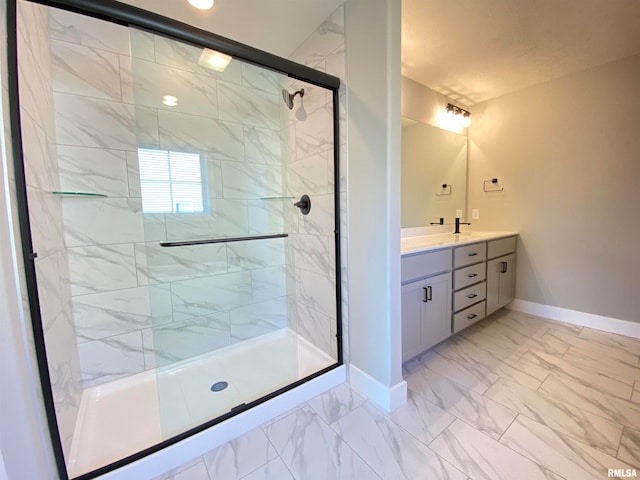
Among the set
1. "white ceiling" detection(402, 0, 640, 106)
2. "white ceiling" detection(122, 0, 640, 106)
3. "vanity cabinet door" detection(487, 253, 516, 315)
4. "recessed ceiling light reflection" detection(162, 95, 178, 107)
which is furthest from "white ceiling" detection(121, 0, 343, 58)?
"vanity cabinet door" detection(487, 253, 516, 315)

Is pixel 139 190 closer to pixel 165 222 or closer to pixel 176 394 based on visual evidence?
pixel 165 222

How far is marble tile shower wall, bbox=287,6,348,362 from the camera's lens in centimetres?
168

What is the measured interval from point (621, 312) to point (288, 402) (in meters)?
2.84

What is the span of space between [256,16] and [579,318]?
140 inches

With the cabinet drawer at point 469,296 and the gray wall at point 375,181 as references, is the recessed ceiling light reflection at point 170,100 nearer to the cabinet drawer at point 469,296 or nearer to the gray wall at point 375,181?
the gray wall at point 375,181

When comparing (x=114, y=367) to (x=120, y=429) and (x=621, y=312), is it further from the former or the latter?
(x=621, y=312)

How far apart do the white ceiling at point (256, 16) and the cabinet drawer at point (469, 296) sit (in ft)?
6.91

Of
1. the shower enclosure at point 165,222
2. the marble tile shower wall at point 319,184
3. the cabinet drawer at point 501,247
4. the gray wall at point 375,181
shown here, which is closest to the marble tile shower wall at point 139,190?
the shower enclosure at point 165,222

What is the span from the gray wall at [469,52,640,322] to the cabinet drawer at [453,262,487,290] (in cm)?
86

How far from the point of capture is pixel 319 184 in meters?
1.86

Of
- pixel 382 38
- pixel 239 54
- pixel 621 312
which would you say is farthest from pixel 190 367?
pixel 621 312

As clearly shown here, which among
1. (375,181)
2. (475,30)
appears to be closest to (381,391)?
(375,181)

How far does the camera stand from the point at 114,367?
67.4 inches

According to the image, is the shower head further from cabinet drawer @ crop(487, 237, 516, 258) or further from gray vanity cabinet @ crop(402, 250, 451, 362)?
cabinet drawer @ crop(487, 237, 516, 258)
